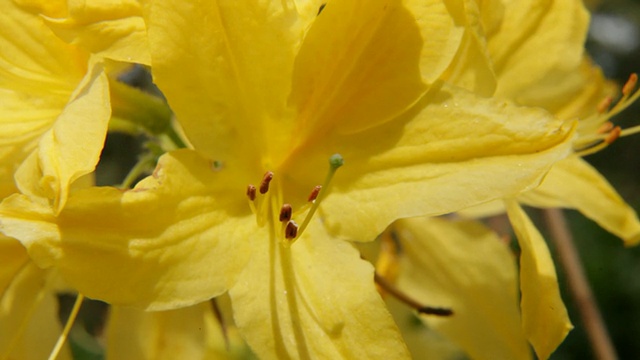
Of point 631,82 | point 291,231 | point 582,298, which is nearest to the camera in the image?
point 291,231

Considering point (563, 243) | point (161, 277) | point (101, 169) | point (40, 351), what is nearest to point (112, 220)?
point (161, 277)

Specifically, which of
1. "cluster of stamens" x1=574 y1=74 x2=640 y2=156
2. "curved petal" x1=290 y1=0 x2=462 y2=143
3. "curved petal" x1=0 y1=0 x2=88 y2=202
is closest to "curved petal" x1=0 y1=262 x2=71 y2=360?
"curved petal" x1=0 y1=0 x2=88 y2=202

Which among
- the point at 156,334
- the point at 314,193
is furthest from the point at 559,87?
the point at 156,334

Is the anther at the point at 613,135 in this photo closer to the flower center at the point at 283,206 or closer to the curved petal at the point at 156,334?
the flower center at the point at 283,206

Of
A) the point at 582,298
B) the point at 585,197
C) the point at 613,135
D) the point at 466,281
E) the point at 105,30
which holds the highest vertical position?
the point at 105,30

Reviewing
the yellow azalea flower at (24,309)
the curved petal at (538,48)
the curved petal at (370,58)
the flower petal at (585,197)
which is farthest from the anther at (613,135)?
the yellow azalea flower at (24,309)

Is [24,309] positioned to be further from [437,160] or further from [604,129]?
A: [604,129]

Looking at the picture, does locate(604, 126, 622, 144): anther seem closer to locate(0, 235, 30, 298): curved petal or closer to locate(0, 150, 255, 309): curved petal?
locate(0, 150, 255, 309): curved petal

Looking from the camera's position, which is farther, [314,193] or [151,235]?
[314,193]
